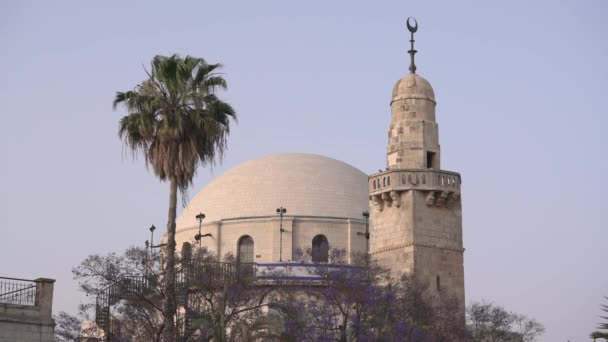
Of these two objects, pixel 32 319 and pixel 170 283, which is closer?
pixel 32 319

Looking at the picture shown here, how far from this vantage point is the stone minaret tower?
171 ft

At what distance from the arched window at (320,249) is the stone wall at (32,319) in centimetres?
2878

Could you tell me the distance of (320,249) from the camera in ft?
215

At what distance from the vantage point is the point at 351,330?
1783 inches

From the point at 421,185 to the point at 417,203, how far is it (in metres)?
0.82

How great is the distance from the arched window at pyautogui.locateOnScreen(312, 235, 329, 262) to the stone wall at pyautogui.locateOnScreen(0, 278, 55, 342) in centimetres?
2878

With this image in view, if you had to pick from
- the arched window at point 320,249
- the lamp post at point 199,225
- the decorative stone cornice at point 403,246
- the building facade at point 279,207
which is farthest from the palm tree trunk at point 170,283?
the lamp post at point 199,225

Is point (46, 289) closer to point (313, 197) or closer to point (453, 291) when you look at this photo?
point (453, 291)

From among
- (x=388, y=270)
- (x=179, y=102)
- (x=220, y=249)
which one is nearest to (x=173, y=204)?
(x=179, y=102)

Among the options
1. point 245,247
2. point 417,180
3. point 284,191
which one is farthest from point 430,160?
point 245,247

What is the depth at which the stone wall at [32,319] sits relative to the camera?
3534cm

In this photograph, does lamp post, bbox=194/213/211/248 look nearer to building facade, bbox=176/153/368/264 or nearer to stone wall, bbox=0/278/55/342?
building facade, bbox=176/153/368/264

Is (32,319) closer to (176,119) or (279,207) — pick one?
(176,119)

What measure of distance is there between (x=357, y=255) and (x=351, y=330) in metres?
6.81
